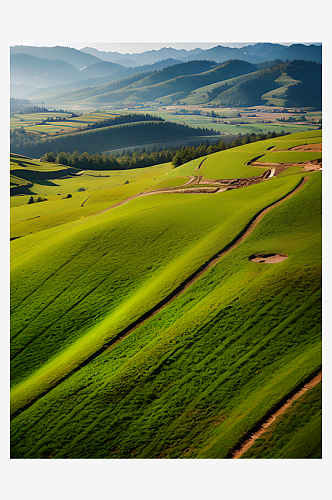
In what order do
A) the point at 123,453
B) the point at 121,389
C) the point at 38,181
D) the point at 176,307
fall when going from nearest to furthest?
the point at 123,453 → the point at 121,389 → the point at 176,307 → the point at 38,181

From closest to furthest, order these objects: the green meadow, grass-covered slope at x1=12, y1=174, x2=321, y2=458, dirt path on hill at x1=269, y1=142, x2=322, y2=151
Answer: grass-covered slope at x1=12, y1=174, x2=321, y2=458, the green meadow, dirt path on hill at x1=269, y1=142, x2=322, y2=151

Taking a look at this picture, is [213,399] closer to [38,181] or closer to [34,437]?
[34,437]

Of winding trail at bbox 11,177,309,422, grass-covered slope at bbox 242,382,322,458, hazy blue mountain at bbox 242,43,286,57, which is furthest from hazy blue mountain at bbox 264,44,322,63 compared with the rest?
grass-covered slope at bbox 242,382,322,458

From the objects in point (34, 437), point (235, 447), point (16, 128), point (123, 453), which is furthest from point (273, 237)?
point (16, 128)

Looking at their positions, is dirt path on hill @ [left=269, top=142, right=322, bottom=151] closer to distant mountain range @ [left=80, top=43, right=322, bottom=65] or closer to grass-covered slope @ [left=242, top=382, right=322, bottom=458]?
distant mountain range @ [left=80, top=43, right=322, bottom=65]

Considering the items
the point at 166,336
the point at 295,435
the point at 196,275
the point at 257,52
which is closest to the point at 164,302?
the point at 166,336

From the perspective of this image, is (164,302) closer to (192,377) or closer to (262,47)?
(192,377)
